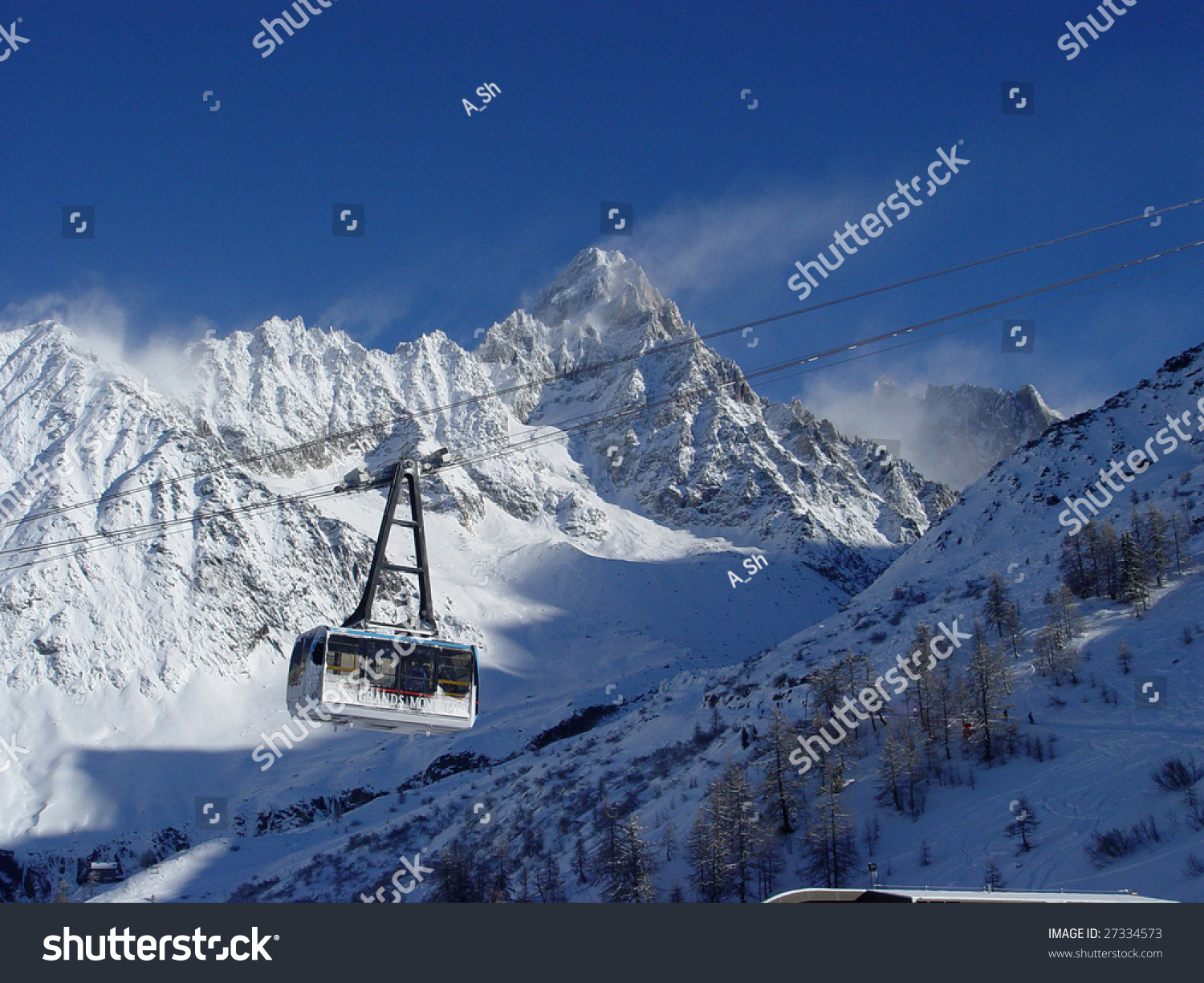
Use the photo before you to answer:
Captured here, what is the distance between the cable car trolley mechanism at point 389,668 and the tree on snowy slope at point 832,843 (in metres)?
33.5

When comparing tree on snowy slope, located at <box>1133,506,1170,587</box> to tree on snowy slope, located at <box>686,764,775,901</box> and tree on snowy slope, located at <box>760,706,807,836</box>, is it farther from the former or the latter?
tree on snowy slope, located at <box>686,764,775,901</box>

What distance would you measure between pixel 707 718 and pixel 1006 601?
29.0 m

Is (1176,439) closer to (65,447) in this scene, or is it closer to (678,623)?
(678,623)

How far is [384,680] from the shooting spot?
26.9 meters

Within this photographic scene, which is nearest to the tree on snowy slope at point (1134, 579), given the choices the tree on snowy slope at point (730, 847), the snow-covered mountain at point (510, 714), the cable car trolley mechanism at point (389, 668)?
the snow-covered mountain at point (510, 714)

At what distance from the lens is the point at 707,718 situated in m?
94.6

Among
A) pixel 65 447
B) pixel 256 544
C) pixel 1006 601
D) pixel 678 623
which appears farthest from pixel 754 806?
pixel 65 447

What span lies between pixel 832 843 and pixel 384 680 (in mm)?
37520

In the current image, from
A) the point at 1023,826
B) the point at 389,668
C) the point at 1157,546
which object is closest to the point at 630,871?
the point at 1023,826

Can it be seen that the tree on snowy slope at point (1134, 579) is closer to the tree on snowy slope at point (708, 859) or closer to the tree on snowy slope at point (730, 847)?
the tree on snowy slope at point (730, 847)

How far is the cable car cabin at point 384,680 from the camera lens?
86.4 ft

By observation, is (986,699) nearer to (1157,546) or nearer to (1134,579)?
(1134,579)

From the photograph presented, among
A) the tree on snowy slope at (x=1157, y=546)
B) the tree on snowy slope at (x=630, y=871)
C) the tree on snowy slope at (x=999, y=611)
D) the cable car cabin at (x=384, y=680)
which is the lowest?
the tree on snowy slope at (x=630, y=871)

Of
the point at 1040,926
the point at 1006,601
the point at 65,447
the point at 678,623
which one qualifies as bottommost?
the point at 1040,926
